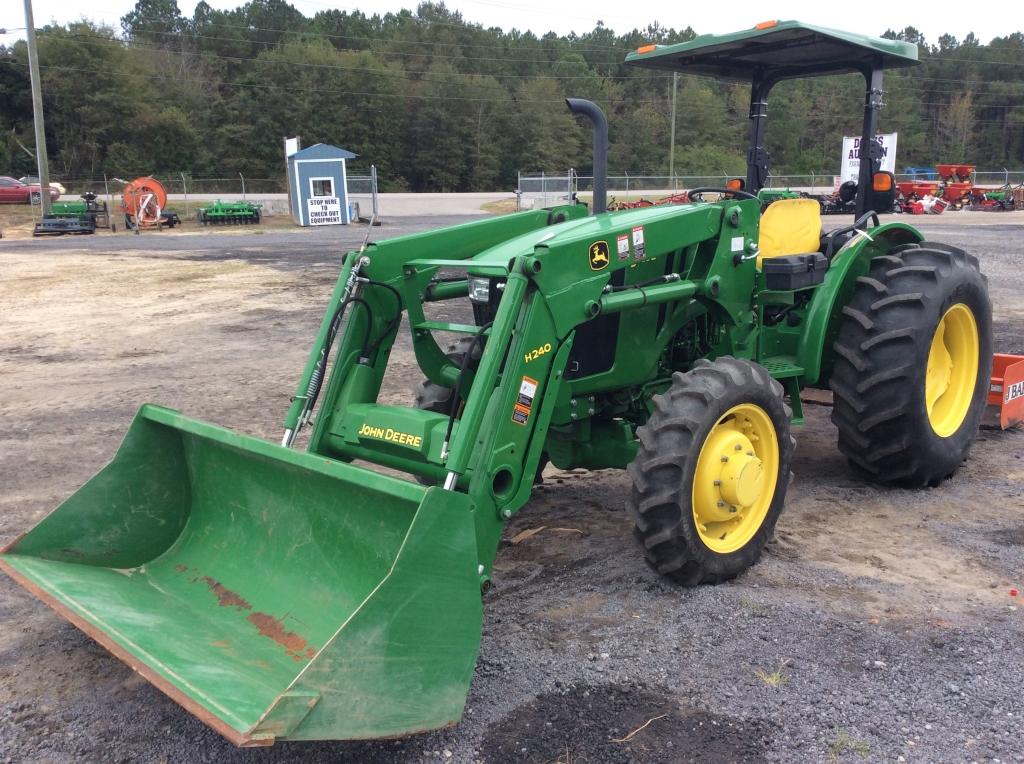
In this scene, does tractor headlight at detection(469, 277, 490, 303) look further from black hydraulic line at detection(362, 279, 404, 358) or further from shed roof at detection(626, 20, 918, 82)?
shed roof at detection(626, 20, 918, 82)

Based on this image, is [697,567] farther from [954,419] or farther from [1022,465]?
[1022,465]

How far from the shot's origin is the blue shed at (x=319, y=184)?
28891mm

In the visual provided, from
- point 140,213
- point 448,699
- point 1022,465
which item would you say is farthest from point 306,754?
point 140,213

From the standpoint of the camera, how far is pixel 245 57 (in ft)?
237

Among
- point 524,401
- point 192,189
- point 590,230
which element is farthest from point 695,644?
point 192,189

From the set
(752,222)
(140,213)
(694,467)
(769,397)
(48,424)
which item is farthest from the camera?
(140,213)

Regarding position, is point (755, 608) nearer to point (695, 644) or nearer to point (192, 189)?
point (695, 644)

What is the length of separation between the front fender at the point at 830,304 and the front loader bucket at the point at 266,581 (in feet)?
8.83

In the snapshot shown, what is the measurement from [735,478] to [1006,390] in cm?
323

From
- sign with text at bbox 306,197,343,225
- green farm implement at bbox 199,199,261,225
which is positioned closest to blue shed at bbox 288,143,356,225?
sign with text at bbox 306,197,343,225

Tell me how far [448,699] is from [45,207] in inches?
1137

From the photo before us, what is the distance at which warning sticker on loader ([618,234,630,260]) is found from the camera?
→ 12.8ft

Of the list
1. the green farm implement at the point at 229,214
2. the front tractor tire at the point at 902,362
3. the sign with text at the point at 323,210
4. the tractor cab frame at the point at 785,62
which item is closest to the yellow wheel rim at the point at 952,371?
the front tractor tire at the point at 902,362

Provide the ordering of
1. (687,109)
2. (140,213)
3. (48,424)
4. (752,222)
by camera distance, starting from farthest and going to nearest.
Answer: (687,109) < (140,213) < (48,424) < (752,222)
